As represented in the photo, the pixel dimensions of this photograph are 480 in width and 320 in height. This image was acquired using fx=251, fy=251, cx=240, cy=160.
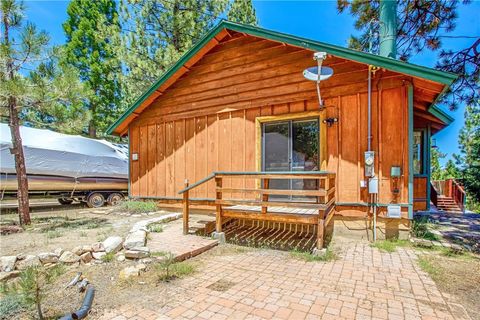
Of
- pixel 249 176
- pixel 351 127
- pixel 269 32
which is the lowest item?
pixel 249 176

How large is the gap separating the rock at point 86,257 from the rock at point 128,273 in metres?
0.85

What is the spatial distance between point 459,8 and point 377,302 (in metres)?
8.26

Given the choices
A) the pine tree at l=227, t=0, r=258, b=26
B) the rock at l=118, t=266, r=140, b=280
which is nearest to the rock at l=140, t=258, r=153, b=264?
the rock at l=118, t=266, r=140, b=280

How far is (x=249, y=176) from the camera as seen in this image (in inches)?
195

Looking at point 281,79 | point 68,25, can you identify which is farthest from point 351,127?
point 68,25

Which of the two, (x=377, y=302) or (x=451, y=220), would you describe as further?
(x=451, y=220)

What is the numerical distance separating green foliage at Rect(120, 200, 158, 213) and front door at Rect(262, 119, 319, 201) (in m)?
3.96

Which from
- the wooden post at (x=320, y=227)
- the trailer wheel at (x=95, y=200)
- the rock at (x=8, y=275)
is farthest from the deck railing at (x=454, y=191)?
the trailer wheel at (x=95, y=200)

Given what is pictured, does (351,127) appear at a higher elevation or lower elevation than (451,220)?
higher

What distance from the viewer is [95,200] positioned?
1065 cm

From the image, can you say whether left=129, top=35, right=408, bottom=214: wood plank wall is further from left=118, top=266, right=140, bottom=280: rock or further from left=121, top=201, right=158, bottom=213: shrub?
left=118, top=266, right=140, bottom=280: rock

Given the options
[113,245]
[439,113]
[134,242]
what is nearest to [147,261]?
[134,242]

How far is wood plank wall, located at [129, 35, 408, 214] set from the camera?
5.11m

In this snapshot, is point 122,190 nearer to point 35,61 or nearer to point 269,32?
point 35,61
